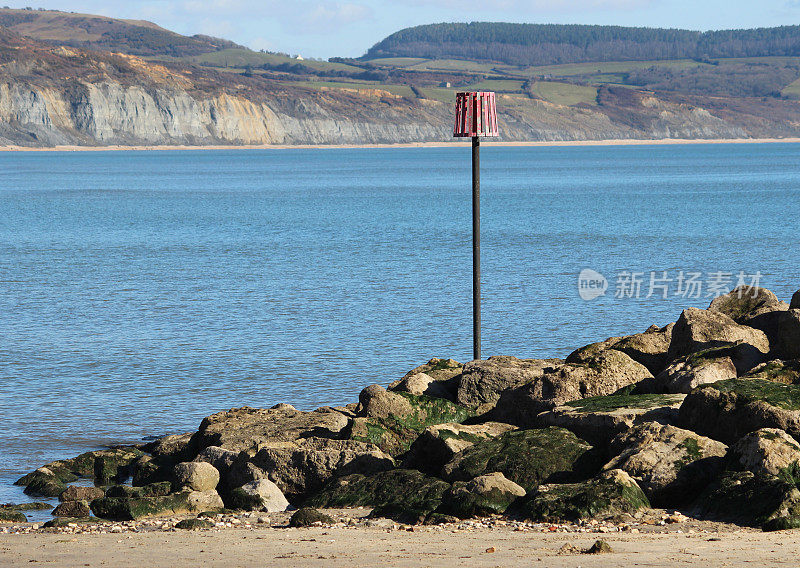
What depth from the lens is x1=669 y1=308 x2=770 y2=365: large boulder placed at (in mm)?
14016

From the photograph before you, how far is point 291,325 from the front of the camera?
25.8 meters

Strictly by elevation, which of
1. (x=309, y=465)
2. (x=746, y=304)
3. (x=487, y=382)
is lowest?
(x=309, y=465)

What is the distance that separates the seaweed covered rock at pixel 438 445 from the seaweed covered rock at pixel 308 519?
152 centimetres

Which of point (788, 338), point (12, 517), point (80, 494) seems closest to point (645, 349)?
point (788, 338)

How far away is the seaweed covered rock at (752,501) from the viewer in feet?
29.8

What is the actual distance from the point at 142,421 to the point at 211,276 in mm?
19964

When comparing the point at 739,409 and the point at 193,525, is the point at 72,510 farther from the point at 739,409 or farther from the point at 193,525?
the point at 739,409

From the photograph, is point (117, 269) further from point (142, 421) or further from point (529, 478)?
point (529, 478)

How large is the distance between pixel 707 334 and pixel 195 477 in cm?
698

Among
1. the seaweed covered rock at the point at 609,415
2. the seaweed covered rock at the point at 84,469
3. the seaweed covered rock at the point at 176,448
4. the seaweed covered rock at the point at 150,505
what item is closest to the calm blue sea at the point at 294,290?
the seaweed covered rock at the point at 84,469

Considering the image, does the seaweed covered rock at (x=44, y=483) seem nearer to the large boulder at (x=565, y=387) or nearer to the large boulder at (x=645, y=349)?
the large boulder at (x=565, y=387)

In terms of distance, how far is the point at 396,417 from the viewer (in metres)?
13.2

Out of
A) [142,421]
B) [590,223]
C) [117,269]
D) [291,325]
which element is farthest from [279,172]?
[142,421]

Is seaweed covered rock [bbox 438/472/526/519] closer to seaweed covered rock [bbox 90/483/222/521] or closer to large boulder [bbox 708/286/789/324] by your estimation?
seaweed covered rock [bbox 90/483/222/521]
